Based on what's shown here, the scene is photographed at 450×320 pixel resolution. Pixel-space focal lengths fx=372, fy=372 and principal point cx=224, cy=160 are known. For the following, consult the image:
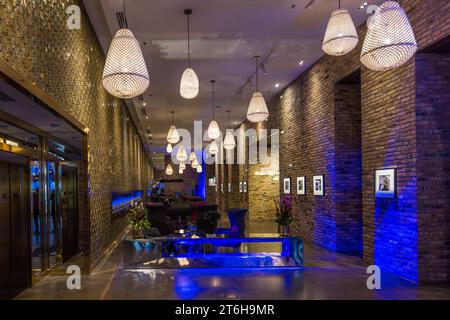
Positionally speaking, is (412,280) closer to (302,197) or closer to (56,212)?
(302,197)

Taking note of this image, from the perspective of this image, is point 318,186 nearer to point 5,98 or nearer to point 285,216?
point 285,216

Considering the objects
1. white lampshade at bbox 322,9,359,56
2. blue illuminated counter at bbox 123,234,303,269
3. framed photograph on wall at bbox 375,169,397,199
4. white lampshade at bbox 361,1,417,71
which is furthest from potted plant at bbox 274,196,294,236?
white lampshade at bbox 361,1,417,71

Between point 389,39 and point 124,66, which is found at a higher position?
point 389,39

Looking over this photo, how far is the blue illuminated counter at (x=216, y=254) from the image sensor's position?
6.35m

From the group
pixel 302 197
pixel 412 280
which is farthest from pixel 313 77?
pixel 412 280

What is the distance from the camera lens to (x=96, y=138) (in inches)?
271

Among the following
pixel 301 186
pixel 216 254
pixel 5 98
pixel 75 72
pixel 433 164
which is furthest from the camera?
pixel 301 186

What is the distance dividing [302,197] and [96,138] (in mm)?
5467

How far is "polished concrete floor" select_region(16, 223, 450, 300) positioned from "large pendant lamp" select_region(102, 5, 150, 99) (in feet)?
8.66

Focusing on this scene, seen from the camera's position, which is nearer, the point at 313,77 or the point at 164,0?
the point at 164,0

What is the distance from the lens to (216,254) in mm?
6441

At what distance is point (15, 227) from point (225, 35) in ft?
16.1

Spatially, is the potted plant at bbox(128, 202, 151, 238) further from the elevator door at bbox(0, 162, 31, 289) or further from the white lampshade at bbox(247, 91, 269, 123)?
the white lampshade at bbox(247, 91, 269, 123)

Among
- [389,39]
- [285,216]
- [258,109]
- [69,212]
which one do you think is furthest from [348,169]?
[69,212]
